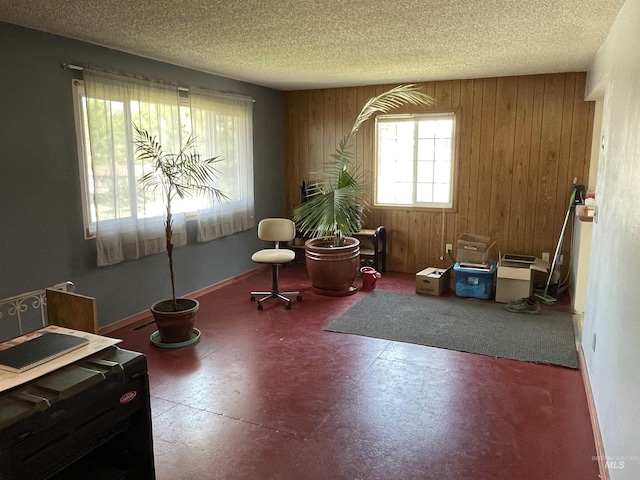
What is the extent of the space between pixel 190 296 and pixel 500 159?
11.9 ft

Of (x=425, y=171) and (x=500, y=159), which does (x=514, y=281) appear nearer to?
(x=500, y=159)

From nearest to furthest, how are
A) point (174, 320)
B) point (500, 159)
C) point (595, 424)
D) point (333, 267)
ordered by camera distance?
1. point (595, 424)
2. point (174, 320)
3. point (333, 267)
4. point (500, 159)

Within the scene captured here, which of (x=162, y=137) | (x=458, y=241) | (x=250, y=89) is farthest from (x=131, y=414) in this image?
(x=250, y=89)

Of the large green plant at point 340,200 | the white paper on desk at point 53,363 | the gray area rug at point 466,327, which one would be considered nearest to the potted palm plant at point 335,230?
the large green plant at point 340,200

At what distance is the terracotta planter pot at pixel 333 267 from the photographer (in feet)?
15.8

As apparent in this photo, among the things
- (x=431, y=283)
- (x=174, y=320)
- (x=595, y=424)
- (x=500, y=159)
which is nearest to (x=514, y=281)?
(x=431, y=283)

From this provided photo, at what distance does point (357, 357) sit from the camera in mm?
3455

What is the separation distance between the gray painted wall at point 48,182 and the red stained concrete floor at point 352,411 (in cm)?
48

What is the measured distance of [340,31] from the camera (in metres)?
3.27

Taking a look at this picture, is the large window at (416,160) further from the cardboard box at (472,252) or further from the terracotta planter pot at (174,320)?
the terracotta planter pot at (174,320)

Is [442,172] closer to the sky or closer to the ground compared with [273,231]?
closer to the sky

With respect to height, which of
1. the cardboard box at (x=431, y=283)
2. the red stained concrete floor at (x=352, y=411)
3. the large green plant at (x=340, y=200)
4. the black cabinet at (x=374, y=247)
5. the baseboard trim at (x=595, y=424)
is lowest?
the red stained concrete floor at (x=352, y=411)

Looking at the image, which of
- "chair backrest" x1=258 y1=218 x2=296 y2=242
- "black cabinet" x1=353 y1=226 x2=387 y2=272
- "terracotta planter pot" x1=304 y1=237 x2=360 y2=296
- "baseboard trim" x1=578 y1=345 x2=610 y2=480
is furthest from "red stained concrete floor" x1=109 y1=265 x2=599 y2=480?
"black cabinet" x1=353 y1=226 x2=387 y2=272

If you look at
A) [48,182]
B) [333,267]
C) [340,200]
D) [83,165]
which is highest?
[83,165]
